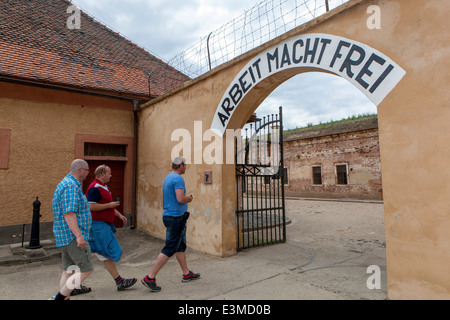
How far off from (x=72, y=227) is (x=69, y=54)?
302 inches

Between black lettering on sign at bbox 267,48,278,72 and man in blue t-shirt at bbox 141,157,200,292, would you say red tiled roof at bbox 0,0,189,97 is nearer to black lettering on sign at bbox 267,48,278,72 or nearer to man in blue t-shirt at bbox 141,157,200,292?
black lettering on sign at bbox 267,48,278,72

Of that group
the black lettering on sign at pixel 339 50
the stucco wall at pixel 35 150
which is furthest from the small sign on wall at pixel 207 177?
the stucco wall at pixel 35 150

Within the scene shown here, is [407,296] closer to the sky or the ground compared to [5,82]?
closer to the ground

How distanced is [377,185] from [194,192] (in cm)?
1615

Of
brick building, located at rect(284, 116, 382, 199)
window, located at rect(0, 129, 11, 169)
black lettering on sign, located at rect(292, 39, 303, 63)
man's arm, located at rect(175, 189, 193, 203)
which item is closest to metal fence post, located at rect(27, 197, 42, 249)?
window, located at rect(0, 129, 11, 169)

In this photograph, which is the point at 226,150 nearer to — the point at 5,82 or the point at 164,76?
the point at 5,82

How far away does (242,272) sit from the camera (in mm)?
4617

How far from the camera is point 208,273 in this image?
462cm

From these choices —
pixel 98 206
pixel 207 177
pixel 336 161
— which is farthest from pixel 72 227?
pixel 336 161

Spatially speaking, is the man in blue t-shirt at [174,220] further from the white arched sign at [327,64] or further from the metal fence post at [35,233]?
the metal fence post at [35,233]

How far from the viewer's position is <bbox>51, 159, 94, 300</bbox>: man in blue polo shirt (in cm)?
317

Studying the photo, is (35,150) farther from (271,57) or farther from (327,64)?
(327,64)

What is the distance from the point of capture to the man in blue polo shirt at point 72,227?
3.17 m
